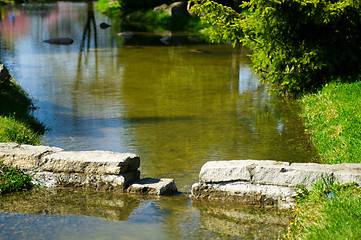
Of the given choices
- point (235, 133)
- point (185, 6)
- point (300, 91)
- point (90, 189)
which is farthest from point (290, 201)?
point (185, 6)

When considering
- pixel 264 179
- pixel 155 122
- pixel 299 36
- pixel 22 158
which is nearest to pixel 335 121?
pixel 299 36

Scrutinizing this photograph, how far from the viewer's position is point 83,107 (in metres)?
12.4

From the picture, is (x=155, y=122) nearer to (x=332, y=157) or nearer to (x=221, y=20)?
(x=221, y=20)

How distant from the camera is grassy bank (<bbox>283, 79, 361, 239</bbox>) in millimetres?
5027

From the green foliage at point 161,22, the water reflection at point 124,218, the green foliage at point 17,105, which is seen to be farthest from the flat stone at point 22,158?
the green foliage at point 161,22

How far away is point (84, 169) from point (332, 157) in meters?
3.70

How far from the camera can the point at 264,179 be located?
246 inches

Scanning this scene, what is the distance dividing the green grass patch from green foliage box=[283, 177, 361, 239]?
1513 millimetres

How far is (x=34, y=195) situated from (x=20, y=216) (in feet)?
2.20

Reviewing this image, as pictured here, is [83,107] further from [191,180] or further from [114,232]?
[114,232]

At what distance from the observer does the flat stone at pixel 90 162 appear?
659cm

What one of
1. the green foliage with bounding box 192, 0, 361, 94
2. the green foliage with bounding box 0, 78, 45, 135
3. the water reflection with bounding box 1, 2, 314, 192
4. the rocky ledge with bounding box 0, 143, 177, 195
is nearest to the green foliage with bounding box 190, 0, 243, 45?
the green foliage with bounding box 192, 0, 361, 94

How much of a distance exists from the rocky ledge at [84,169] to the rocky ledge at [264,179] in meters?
0.67

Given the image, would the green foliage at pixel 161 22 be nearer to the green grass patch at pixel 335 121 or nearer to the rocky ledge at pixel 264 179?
the green grass patch at pixel 335 121
